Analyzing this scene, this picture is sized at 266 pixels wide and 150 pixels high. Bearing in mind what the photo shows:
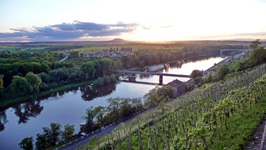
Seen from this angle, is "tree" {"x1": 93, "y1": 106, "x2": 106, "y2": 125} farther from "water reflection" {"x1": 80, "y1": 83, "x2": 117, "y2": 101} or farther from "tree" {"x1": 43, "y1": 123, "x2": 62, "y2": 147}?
"water reflection" {"x1": 80, "y1": 83, "x2": 117, "y2": 101}

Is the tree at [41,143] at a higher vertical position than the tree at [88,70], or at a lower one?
lower

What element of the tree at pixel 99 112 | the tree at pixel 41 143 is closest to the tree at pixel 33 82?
the tree at pixel 99 112

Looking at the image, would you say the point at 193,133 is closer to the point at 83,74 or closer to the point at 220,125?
the point at 220,125

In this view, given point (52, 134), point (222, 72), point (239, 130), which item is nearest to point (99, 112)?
point (52, 134)

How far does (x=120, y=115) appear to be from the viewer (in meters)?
21.4

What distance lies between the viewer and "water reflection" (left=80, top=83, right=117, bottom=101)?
3506 centimetres

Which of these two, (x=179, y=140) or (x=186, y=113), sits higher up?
(x=179, y=140)

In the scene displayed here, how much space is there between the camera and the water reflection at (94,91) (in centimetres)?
3506

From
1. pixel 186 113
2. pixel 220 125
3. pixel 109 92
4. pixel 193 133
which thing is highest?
pixel 193 133

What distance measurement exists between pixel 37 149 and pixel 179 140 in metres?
14.3

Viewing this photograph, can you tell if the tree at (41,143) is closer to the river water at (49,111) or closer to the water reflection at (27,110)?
the river water at (49,111)

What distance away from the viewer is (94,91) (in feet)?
126

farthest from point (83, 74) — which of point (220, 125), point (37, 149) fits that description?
point (220, 125)

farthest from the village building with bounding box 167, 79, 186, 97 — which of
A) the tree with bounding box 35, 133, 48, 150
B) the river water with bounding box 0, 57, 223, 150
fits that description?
the tree with bounding box 35, 133, 48, 150
